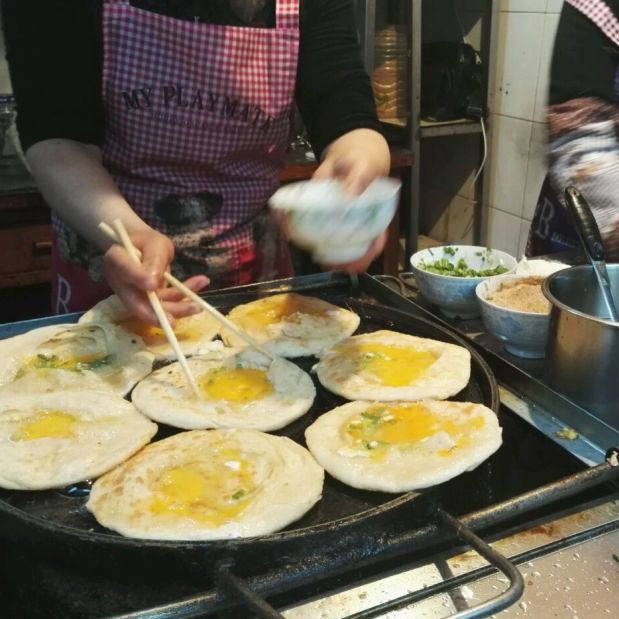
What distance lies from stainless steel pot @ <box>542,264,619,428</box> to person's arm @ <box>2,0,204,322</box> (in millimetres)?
842

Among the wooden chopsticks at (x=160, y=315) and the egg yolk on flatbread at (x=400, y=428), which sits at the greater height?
the wooden chopsticks at (x=160, y=315)

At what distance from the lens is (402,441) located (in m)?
1.35

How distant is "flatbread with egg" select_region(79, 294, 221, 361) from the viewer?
176 centimetres

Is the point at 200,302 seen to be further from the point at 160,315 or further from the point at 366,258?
the point at 366,258

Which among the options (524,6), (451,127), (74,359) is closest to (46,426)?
(74,359)

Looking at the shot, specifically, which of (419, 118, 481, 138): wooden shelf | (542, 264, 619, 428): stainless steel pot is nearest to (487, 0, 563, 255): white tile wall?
(419, 118, 481, 138): wooden shelf

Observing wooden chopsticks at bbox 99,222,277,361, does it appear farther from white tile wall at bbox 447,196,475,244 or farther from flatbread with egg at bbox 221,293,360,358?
white tile wall at bbox 447,196,475,244

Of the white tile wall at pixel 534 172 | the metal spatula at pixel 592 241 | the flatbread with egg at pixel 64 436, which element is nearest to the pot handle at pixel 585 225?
the metal spatula at pixel 592 241

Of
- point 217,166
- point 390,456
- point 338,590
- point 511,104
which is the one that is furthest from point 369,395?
point 511,104

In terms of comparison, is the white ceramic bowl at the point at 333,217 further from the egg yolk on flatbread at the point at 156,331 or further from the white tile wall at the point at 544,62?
the white tile wall at the point at 544,62

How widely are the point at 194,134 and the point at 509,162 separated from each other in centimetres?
248

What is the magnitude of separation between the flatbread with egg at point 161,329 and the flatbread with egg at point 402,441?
461 millimetres

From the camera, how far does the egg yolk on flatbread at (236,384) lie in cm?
157

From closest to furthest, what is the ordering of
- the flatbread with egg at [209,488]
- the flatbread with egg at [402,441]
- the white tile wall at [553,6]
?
the flatbread with egg at [209,488], the flatbread with egg at [402,441], the white tile wall at [553,6]
